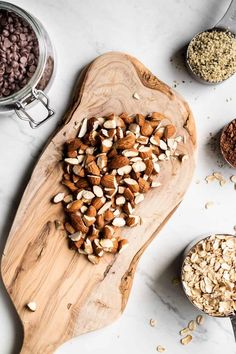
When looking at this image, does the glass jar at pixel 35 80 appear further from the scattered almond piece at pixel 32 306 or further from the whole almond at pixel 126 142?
the scattered almond piece at pixel 32 306

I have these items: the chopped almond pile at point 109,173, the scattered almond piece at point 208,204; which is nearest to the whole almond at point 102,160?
the chopped almond pile at point 109,173

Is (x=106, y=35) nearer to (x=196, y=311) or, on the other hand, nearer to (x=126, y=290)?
(x=126, y=290)

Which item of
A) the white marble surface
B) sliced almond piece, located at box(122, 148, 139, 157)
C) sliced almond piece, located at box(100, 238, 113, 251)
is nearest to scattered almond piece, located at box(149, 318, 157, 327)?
the white marble surface

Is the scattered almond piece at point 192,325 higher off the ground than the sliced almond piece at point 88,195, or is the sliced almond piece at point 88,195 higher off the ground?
the sliced almond piece at point 88,195

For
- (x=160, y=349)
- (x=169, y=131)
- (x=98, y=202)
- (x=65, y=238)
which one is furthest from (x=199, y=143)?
(x=160, y=349)

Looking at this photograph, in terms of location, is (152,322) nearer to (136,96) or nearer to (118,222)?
(118,222)
